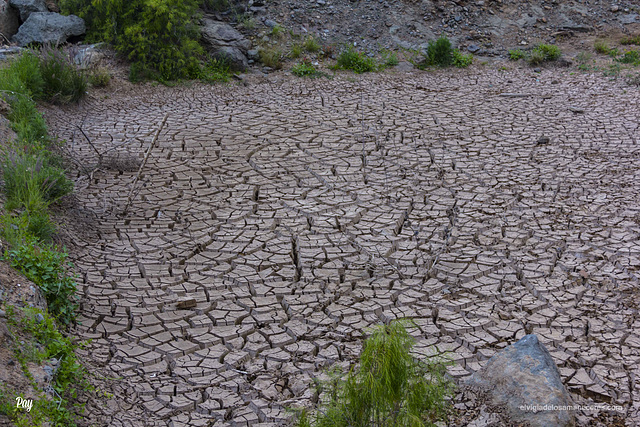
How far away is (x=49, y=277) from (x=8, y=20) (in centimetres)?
804

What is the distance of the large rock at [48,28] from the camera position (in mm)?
9570

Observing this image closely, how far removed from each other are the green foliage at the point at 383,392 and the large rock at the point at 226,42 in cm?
816

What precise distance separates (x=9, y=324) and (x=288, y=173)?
11.6 ft

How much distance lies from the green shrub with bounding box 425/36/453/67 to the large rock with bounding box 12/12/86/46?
20.5 feet

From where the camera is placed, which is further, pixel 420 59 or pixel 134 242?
pixel 420 59

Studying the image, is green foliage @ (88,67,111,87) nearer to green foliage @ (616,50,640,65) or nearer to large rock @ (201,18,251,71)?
large rock @ (201,18,251,71)

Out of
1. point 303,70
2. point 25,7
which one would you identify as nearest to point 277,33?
point 303,70

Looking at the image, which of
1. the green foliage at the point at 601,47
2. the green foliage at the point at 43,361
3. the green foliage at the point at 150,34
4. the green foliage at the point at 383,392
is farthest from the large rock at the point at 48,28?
the green foliage at the point at 601,47

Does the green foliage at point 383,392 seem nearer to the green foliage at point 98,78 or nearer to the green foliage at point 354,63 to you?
the green foliage at point 98,78

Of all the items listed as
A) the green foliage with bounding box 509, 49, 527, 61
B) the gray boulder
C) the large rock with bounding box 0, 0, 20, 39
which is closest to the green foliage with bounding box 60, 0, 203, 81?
the gray boulder

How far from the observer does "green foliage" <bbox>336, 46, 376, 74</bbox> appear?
10.5 metres

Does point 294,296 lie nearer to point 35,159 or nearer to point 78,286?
point 78,286

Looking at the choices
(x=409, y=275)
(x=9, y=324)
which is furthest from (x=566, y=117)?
(x=9, y=324)

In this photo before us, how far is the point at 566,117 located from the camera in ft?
26.5
